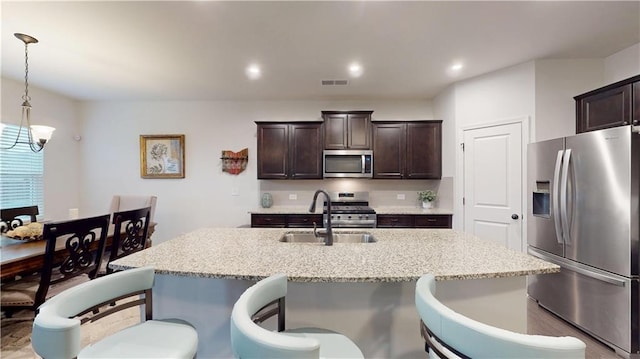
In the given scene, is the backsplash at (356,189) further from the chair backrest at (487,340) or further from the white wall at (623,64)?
the chair backrest at (487,340)

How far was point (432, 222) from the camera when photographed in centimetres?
391

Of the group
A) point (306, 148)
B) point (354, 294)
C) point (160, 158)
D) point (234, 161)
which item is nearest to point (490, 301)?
point (354, 294)

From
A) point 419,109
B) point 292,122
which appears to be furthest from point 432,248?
point 419,109

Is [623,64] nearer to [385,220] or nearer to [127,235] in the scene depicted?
[385,220]

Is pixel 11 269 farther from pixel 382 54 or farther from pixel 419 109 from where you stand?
pixel 419 109

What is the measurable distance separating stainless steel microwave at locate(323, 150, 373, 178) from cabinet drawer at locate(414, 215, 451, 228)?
0.95 metres

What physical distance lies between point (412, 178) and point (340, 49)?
7.52 feet

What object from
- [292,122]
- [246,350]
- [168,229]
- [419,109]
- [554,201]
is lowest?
[168,229]

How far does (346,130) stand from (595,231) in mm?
2940

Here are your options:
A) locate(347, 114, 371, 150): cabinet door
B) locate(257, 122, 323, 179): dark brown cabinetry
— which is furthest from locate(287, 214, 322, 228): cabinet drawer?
locate(347, 114, 371, 150): cabinet door

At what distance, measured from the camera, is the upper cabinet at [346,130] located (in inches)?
165

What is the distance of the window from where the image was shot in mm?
3635

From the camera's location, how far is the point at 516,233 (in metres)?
3.19

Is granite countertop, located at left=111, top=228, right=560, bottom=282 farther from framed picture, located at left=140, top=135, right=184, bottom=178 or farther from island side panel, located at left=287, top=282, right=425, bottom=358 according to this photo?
framed picture, located at left=140, top=135, right=184, bottom=178
